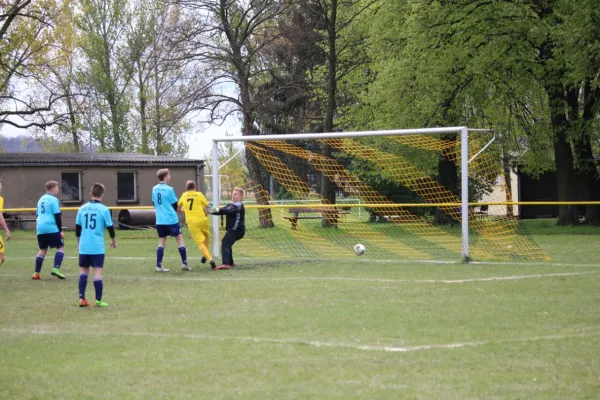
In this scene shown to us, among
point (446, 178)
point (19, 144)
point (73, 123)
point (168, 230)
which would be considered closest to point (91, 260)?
point (168, 230)

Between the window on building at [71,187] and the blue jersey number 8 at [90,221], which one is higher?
the window on building at [71,187]

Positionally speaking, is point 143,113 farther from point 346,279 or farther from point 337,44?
point 346,279

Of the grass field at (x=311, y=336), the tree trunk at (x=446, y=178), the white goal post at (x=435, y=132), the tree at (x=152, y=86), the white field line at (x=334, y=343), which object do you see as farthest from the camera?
the tree at (x=152, y=86)

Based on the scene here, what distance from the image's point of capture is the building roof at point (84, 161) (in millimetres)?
38531

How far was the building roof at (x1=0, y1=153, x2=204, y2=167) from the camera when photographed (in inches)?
1517

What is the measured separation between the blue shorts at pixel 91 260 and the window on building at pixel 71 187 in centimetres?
2773

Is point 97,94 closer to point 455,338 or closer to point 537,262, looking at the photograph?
point 537,262

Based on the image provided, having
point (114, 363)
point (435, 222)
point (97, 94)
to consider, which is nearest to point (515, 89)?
point (435, 222)

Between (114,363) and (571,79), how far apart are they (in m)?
22.9

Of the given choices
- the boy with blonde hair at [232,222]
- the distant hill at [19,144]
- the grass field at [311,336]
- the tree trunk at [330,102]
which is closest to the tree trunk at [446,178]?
the tree trunk at [330,102]

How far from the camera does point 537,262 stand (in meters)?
18.2

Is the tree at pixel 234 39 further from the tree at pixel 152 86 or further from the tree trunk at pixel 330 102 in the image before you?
the tree at pixel 152 86

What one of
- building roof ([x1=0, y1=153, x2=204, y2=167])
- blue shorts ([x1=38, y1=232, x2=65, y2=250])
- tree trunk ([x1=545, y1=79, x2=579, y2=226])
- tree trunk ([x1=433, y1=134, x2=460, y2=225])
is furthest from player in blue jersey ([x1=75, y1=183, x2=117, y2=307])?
building roof ([x1=0, y1=153, x2=204, y2=167])

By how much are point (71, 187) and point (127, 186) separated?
101 inches
